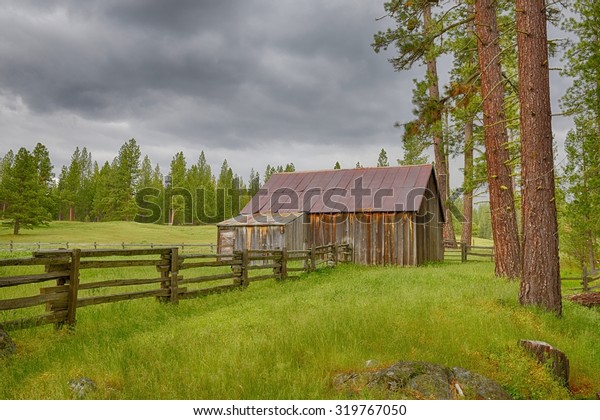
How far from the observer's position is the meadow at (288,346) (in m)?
4.61

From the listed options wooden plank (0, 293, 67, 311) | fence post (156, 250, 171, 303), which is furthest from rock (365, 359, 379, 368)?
fence post (156, 250, 171, 303)

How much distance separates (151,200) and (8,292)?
211ft

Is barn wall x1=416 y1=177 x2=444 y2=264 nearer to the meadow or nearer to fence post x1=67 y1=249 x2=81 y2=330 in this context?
the meadow

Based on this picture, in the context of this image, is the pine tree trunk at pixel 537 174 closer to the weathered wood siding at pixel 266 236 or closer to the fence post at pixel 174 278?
the fence post at pixel 174 278

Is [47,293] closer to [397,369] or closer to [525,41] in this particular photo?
[397,369]

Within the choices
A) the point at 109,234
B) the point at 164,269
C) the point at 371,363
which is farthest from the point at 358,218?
the point at 109,234

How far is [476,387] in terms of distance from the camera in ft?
14.7

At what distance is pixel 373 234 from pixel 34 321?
56.1ft

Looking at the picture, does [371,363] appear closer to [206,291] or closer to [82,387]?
[82,387]

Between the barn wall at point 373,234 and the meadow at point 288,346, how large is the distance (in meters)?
11.7

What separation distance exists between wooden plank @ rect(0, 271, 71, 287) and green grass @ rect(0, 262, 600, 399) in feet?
3.20
